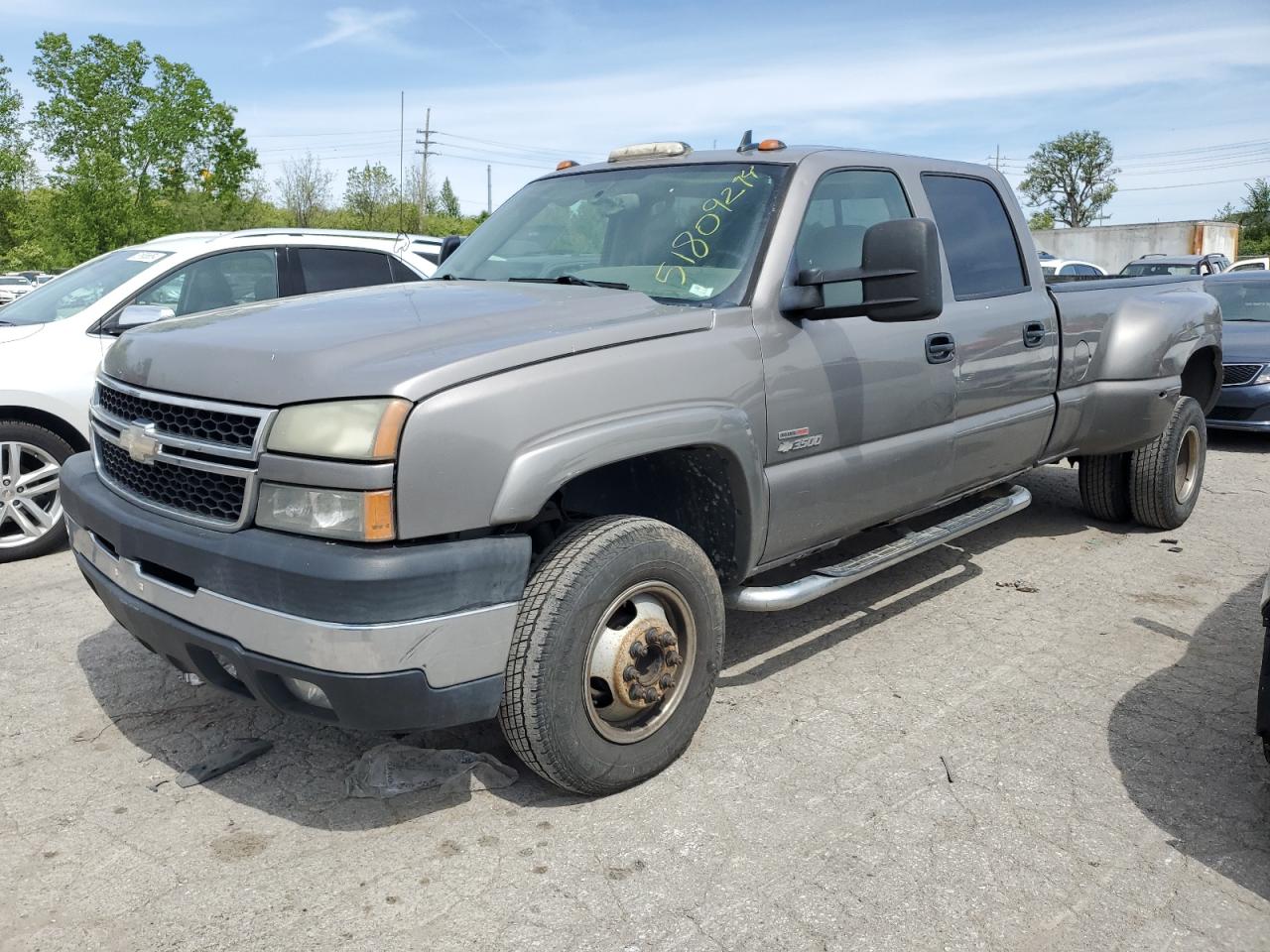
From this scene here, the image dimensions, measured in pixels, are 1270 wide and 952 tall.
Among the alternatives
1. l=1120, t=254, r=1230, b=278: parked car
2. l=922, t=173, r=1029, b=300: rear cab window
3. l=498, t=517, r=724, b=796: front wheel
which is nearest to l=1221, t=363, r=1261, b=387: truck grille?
l=922, t=173, r=1029, b=300: rear cab window

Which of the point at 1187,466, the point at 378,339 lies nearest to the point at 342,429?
the point at 378,339

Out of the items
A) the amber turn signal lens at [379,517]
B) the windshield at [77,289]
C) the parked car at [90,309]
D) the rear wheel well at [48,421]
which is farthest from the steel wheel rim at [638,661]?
the windshield at [77,289]

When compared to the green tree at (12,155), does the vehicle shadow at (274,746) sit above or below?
below

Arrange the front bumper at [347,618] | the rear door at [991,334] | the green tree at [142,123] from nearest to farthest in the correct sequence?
the front bumper at [347,618] < the rear door at [991,334] < the green tree at [142,123]

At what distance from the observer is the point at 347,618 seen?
8.62 feet

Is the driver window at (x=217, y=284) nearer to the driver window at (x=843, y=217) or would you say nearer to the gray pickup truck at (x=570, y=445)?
the gray pickup truck at (x=570, y=445)

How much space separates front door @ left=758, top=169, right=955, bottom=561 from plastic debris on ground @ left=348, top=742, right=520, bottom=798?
→ 1156 mm

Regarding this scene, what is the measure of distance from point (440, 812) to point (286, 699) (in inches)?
25.2

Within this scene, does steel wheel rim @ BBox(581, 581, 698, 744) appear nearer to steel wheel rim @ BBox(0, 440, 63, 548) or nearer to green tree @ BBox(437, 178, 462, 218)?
steel wheel rim @ BBox(0, 440, 63, 548)

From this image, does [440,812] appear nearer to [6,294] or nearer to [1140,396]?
[1140,396]

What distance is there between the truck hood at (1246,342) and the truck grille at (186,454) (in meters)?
8.73

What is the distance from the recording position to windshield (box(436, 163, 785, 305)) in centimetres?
372

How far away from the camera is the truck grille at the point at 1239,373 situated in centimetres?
932

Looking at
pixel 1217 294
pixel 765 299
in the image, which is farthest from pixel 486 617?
pixel 1217 294
